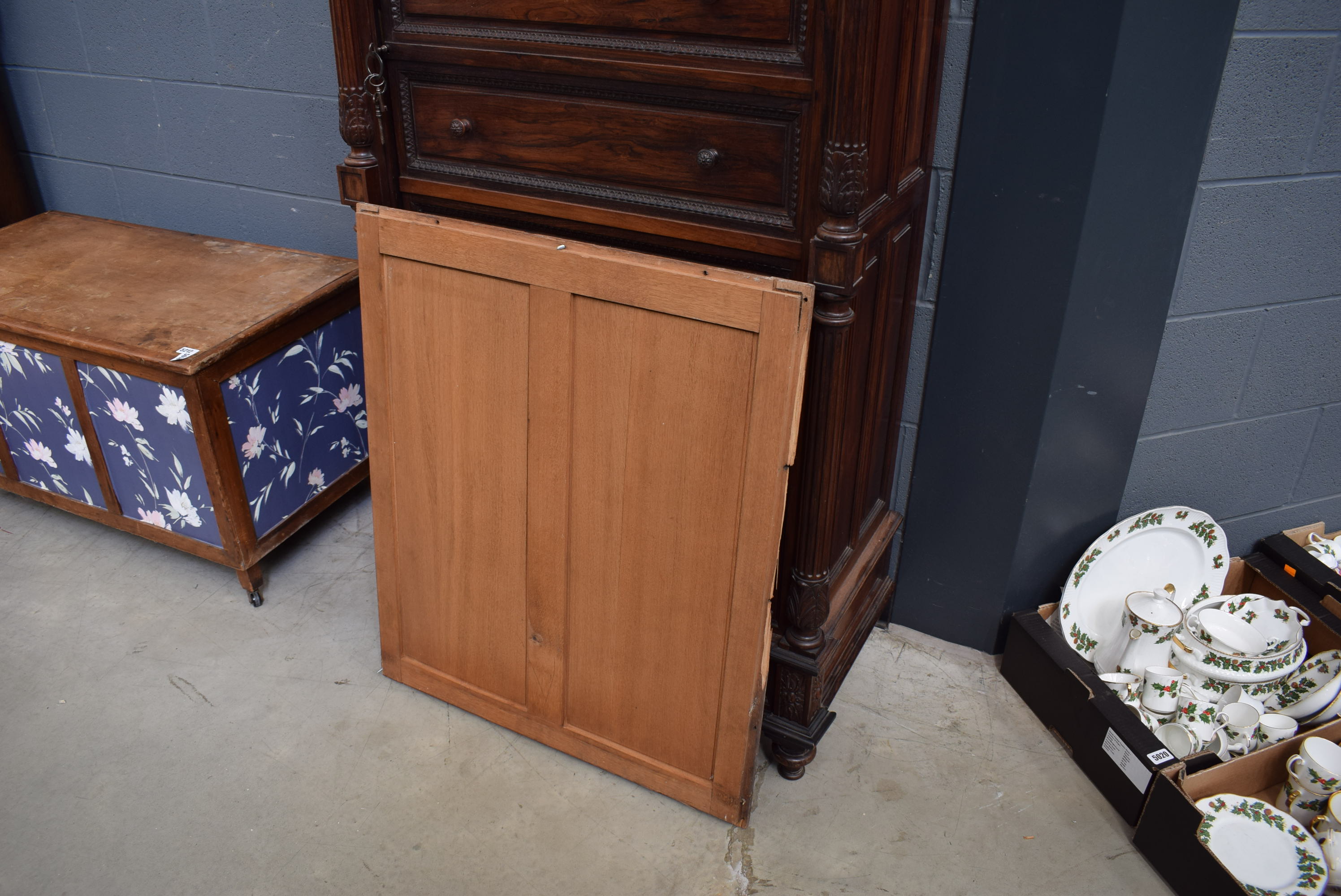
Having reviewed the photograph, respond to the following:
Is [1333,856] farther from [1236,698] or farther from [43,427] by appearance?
[43,427]

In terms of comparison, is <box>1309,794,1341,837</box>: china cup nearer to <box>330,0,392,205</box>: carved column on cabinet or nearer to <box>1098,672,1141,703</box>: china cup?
<box>1098,672,1141,703</box>: china cup

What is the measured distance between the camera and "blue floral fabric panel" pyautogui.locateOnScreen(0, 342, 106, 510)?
2125 millimetres

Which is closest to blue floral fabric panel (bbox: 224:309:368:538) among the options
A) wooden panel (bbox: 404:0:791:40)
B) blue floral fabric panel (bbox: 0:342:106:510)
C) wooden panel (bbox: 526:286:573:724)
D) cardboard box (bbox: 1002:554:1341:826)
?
blue floral fabric panel (bbox: 0:342:106:510)

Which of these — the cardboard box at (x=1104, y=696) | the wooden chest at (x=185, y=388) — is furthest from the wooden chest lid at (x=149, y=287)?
the cardboard box at (x=1104, y=696)

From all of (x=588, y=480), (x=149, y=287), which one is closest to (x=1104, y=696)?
(x=588, y=480)

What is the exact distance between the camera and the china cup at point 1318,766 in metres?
1.62

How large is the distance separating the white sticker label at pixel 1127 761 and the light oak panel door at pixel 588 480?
0.66 metres

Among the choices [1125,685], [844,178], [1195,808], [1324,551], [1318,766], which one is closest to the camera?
[844,178]

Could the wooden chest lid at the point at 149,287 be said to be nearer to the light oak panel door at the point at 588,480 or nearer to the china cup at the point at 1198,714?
the light oak panel door at the point at 588,480

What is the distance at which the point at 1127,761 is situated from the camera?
1682mm

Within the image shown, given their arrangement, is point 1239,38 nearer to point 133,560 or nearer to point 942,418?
point 942,418

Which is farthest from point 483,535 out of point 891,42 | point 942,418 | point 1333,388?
point 1333,388

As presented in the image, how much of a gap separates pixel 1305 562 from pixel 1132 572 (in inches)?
15.2

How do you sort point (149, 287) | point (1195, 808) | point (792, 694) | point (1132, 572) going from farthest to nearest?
1. point (149, 287)
2. point (1132, 572)
3. point (792, 694)
4. point (1195, 808)
